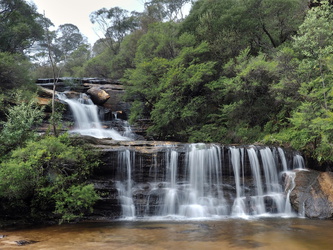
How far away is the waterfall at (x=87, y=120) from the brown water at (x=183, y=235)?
9.93 meters

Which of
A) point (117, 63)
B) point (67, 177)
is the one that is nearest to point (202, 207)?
point (67, 177)

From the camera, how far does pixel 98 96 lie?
22.5 metres

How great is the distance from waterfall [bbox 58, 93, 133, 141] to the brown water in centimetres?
993

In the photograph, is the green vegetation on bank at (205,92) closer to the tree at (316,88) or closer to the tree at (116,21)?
the tree at (316,88)

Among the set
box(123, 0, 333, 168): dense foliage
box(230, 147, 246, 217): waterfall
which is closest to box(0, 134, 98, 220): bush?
box(230, 147, 246, 217): waterfall

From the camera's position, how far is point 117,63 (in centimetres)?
2972

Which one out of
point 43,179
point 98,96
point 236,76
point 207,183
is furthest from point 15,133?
point 236,76

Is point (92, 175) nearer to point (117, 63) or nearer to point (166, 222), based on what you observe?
point (166, 222)

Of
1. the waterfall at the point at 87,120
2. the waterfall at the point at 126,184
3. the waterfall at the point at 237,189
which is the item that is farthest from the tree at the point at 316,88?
the waterfall at the point at 87,120

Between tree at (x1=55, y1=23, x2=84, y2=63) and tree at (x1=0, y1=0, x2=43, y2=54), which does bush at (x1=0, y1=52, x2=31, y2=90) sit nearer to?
tree at (x1=0, y1=0, x2=43, y2=54)

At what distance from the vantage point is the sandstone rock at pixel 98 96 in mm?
22406

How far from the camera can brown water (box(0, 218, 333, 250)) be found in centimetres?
655

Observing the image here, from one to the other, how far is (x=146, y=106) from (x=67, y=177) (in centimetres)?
1259

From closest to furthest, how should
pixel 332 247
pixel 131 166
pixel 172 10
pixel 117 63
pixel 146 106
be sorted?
pixel 332 247, pixel 131 166, pixel 146 106, pixel 117 63, pixel 172 10
